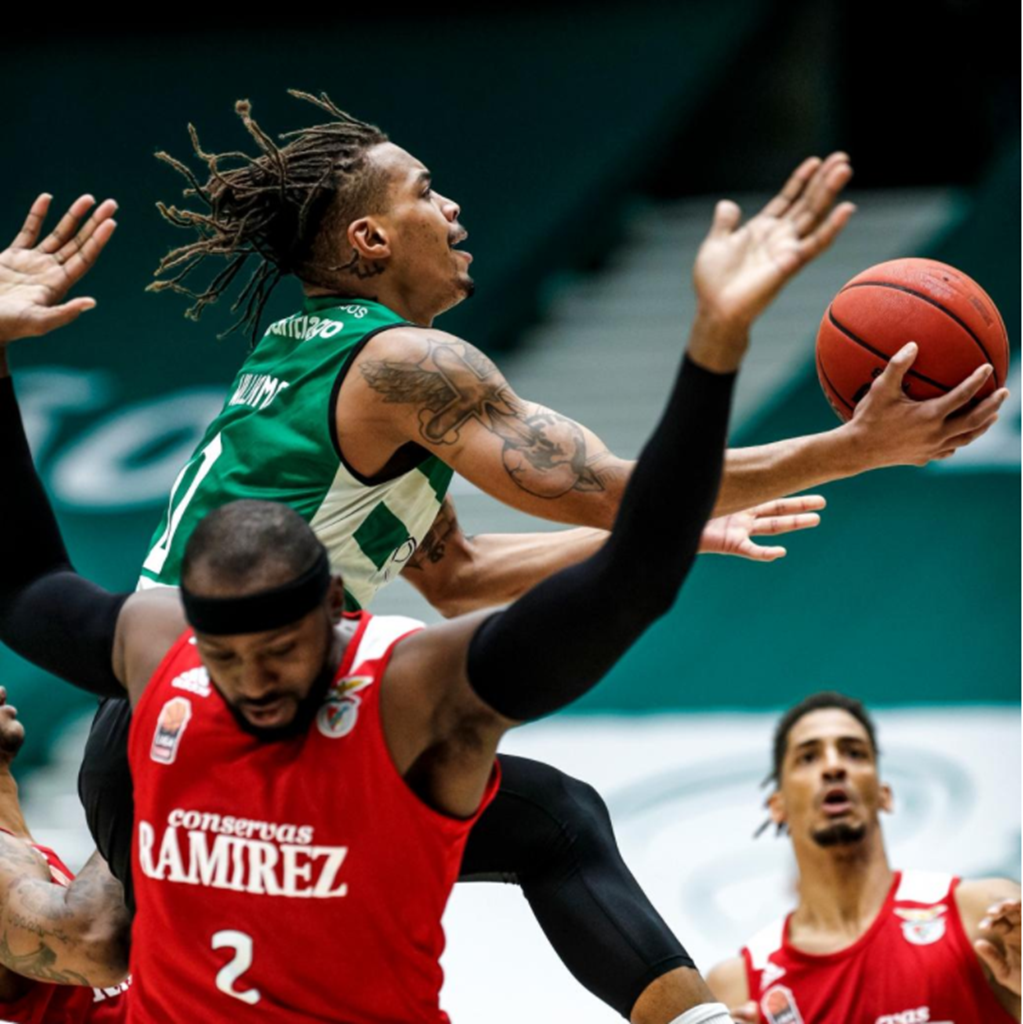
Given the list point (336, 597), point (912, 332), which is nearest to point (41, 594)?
point (336, 597)

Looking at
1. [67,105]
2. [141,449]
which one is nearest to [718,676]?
[141,449]

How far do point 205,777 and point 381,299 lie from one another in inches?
57.5

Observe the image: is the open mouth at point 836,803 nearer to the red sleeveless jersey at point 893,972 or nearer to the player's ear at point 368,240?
the red sleeveless jersey at point 893,972

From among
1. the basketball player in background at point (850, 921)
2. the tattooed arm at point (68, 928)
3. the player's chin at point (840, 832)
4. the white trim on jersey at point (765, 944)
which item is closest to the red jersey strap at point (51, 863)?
the tattooed arm at point (68, 928)

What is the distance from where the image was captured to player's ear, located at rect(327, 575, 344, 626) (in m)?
3.28

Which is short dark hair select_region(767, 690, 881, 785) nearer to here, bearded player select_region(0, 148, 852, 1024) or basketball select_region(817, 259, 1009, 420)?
basketball select_region(817, 259, 1009, 420)

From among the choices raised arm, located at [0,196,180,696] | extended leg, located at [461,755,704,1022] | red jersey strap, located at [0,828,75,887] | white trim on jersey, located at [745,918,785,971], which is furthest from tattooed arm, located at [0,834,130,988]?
white trim on jersey, located at [745,918,785,971]

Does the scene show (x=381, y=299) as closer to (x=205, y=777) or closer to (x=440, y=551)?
(x=440, y=551)

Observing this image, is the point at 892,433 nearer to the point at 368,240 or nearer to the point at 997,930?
the point at 368,240

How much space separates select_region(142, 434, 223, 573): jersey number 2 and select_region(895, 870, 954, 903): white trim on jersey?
3.99 m

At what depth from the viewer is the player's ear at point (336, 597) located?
3.28 meters

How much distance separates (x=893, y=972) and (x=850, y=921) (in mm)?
331

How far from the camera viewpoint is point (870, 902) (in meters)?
7.27

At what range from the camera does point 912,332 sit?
416 centimetres
